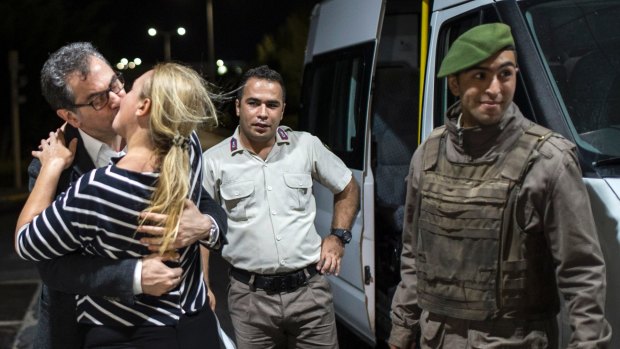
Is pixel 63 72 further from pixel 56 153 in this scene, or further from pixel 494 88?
pixel 494 88

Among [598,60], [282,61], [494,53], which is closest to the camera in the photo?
[494,53]

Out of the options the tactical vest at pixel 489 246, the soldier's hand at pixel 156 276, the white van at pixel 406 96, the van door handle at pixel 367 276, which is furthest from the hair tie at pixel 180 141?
the van door handle at pixel 367 276

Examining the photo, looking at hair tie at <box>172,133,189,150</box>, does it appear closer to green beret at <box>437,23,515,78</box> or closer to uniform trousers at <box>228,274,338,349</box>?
green beret at <box>437,23,515,78</box>

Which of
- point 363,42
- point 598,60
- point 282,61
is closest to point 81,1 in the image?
point 282,61

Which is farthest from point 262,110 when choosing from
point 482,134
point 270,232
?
point 482,134

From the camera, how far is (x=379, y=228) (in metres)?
5.55

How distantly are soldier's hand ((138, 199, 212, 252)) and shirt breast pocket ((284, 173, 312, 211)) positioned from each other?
130 centimetres

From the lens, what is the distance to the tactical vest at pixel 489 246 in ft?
8.93

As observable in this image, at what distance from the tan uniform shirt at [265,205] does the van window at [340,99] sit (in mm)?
1030

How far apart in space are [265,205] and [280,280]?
1.12 feet

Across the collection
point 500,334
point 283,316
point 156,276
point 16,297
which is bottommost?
point 16,297

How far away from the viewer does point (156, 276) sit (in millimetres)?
2488

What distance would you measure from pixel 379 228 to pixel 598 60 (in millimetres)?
2194

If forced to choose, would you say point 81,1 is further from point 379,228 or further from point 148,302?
point 148,302
